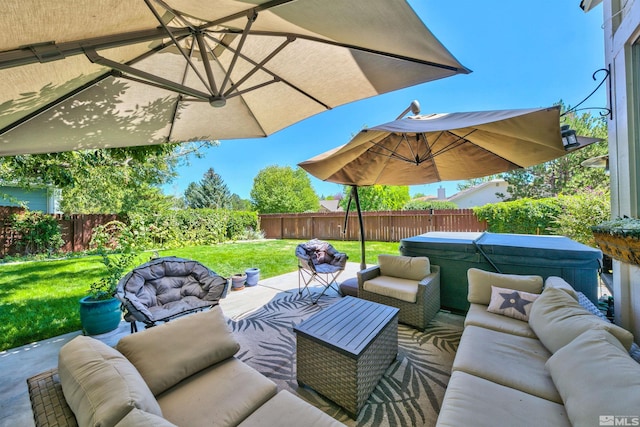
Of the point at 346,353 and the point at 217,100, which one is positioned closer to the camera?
the point at 346,353

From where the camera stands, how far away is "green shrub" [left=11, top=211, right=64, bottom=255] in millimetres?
7668

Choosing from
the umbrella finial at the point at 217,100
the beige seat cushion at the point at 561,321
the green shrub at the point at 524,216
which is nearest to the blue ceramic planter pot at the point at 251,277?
the umbrella finial at the point at 217,100

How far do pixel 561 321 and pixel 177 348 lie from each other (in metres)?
2.58

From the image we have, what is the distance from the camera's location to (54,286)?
4.48 metres

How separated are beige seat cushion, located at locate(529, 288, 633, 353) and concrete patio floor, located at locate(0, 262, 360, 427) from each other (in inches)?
115

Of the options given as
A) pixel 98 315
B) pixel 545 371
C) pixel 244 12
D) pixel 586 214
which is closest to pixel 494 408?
pixel 545 371

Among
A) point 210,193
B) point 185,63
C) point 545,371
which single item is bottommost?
point 545,371

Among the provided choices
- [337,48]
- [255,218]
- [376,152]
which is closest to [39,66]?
[337,48]

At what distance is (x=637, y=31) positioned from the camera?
1809 mm

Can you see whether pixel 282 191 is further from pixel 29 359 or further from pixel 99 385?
pixel 99 385

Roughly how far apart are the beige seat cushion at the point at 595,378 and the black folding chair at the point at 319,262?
2.94m

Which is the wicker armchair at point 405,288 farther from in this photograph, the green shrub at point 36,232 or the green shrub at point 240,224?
the green shrub at point 36,232

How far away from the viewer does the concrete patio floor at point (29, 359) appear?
175 centimetres

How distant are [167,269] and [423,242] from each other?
3546mm
